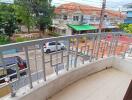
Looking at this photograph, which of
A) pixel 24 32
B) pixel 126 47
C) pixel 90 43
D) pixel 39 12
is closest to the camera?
pixel 90 43

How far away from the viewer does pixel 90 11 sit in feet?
53.4

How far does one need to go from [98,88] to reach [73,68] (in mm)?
361

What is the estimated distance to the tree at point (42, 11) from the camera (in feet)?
39.2

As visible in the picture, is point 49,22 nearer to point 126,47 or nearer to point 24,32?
point 24,32

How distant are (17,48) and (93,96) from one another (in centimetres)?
95

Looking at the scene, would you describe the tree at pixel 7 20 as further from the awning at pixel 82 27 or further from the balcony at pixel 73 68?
the balcony at pixel 73 68

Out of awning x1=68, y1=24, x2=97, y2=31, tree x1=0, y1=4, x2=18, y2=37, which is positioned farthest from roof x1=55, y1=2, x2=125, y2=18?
tree x1=0, y1=4, x2=18, y2=37

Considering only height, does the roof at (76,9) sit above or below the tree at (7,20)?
above

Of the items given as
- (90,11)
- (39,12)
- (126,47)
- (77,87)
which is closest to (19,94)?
(77,87)

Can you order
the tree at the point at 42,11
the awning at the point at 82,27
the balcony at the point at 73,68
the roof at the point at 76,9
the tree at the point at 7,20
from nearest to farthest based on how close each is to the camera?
the balcony at the point at 73,68 → the tree at the point at 7,20 → the tree at the point at 42,11 → the awning at the point at 82,27 → the roof at the point at 76,9

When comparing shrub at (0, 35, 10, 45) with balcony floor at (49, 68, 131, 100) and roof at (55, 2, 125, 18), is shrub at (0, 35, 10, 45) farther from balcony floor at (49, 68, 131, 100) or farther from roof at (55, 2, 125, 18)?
balcony floor at (49, 68, 131, 100)

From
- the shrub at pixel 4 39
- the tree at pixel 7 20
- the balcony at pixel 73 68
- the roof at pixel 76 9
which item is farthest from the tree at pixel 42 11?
the balcony at pixel 73 68

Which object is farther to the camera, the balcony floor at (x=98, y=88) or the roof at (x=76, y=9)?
the roof at (x=76, y=9)

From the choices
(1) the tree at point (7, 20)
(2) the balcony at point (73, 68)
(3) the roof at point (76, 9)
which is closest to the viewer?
(2) the balcony at point (73, 68)
